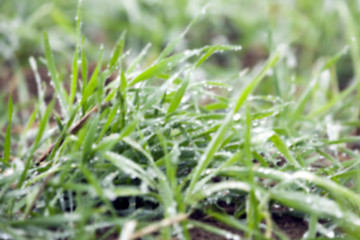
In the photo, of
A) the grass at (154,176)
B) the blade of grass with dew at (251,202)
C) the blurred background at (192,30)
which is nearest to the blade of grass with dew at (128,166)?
the grass at (154,176)

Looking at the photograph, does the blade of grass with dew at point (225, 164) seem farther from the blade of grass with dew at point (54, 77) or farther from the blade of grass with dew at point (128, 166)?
the blade of grass with dew at point (54, 77)

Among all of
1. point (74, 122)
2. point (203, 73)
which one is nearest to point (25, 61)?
point (203, 73)

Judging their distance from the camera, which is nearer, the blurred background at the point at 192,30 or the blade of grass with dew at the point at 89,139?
the blade of grass with dew at the point at 89,139

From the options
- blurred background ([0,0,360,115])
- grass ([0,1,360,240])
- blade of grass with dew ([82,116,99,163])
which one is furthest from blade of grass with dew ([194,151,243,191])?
blurred background ([0,0,360,115])

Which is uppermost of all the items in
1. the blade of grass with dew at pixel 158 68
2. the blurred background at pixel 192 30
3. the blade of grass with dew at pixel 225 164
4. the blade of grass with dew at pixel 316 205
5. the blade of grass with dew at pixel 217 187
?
the blurred background at pixel 192 30

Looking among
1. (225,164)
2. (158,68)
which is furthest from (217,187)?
(158,68)

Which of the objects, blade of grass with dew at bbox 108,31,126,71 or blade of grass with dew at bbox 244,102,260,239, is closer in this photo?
blade of grass with dew at bbox 244,102,260,239

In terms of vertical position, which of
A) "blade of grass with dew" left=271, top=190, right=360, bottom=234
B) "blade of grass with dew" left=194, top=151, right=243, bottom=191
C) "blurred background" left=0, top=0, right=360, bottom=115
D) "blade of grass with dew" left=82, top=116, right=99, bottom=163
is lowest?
"blade of grass with dew" left=271, top=190, right=360, bottom=234

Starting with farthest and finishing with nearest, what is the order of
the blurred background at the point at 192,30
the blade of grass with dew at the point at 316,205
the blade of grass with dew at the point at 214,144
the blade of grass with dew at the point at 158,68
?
the blurred background at the point at 192,30
the blade of grass with dew at the point at 158,68
the blade of grass with dew at the point at 214,144
the blade of grass with dew at the point at 316,205

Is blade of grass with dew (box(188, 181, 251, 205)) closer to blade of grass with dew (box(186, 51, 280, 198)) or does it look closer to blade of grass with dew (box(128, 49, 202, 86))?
blade of grass with dew (box(186, 51, 280, 198))

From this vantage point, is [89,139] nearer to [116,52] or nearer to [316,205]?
[116,52]
